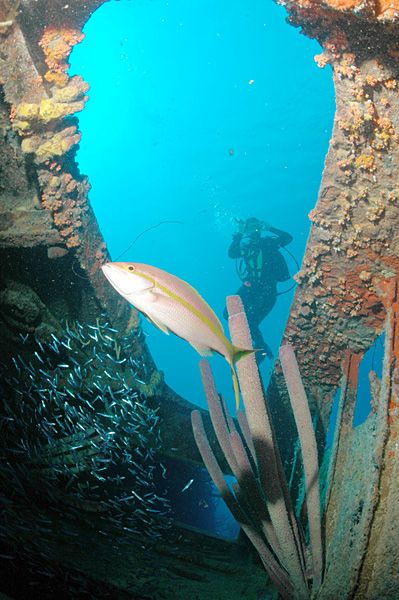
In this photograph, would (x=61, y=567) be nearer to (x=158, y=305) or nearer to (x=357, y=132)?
(x=158, y=305)

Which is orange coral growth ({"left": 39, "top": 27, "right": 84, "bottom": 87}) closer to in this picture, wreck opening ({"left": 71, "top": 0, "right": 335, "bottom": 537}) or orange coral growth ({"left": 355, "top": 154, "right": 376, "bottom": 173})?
orange coral growth ({"left": 355, "top": 154, "right": 376, "bottom": 173})

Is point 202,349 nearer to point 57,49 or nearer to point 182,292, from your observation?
point 182,292

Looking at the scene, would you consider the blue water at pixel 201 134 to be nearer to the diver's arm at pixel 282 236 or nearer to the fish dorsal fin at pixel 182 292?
the diver's arm at pixel 282 236

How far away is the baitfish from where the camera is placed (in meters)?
1.58

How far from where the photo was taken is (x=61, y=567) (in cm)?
301

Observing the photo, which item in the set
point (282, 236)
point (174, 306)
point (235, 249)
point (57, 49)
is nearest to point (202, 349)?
point (174, 306)

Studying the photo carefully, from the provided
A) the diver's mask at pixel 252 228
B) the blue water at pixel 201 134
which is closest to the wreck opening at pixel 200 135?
the blue water at pixel 201 134

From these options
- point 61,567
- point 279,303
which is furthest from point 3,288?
point 279,303

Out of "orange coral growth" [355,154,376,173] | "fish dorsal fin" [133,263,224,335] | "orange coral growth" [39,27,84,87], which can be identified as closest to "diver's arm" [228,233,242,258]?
"orange coral growth" [39,27,84,87]

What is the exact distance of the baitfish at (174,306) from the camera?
1577 millimetres

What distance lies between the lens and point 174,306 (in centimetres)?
158

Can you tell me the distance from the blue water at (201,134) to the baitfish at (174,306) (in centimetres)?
4971

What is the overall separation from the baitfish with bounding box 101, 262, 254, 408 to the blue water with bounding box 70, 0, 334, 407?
49.7 m

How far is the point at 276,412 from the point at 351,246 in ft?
7.77
